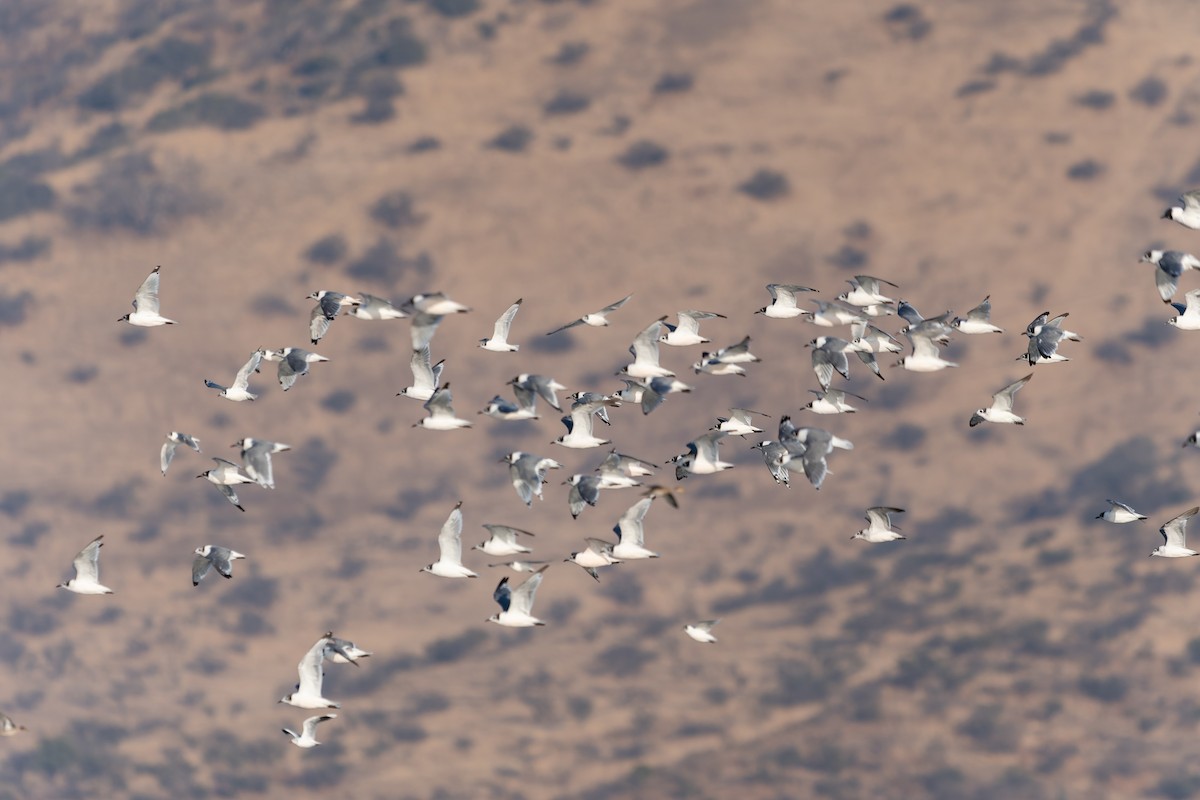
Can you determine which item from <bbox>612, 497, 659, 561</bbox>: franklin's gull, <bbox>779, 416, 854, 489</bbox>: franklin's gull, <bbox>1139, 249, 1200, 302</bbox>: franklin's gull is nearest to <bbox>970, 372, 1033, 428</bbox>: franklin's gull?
<bbox>1139, 249, 1200, 302</bbox>: franklin's gull

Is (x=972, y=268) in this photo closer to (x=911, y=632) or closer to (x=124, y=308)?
(x=911, y=632)

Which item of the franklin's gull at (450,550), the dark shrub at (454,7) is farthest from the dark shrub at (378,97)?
A: the franklin's gull at (450,550)

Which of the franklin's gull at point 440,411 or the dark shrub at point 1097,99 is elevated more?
the franklin's gull at point 440,411

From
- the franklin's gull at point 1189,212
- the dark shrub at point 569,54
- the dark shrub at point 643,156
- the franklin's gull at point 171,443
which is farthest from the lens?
the dark shrub at point 569,54

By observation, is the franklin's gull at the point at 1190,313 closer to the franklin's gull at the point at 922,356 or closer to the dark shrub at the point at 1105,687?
the franklin's gull at the point at 922,356

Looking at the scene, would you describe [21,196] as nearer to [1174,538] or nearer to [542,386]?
[542,386]

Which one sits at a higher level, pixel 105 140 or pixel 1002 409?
pixel 1002 409

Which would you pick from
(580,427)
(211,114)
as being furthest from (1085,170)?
(211,114)

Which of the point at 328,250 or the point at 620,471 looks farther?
the point at 328,250
